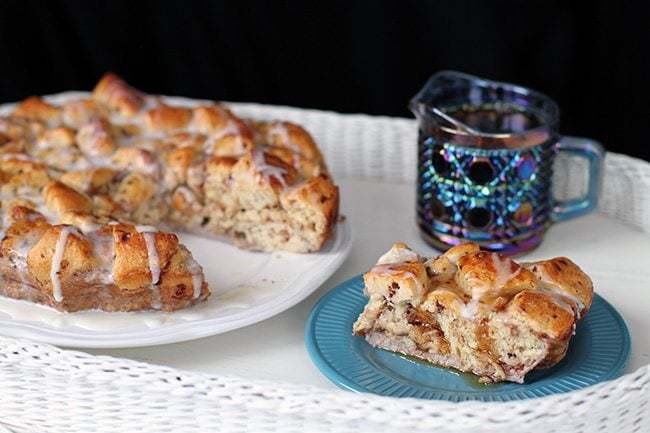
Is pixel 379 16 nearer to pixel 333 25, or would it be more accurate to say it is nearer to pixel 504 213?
pixel 333 25

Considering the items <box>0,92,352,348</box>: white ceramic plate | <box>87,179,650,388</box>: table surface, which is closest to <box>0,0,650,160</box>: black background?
<box>87,179,650,388</box>: table surface

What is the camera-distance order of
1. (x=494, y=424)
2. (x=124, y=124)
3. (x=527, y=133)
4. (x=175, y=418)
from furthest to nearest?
(x=124, y=124) < (x=527, y=133) < (x=175, y=418) < (x=494, y=424)

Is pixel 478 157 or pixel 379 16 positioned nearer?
pixel 478 157

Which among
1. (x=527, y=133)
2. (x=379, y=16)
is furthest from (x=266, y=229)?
(x=379, y=16)

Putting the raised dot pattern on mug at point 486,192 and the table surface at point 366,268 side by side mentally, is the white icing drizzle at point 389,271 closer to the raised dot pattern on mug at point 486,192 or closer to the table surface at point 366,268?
the table surface at point 366,268

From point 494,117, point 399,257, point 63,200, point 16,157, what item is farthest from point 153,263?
point 494,117

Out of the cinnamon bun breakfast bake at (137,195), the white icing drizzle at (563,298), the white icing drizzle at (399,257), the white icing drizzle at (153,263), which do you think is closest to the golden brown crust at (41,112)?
the cinnamon bun breakfast bake at (137,195)

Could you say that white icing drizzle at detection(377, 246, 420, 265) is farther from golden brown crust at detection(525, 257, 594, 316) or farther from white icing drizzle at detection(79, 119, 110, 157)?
white icing drizzle at detection(79, 119, 110, 157)
